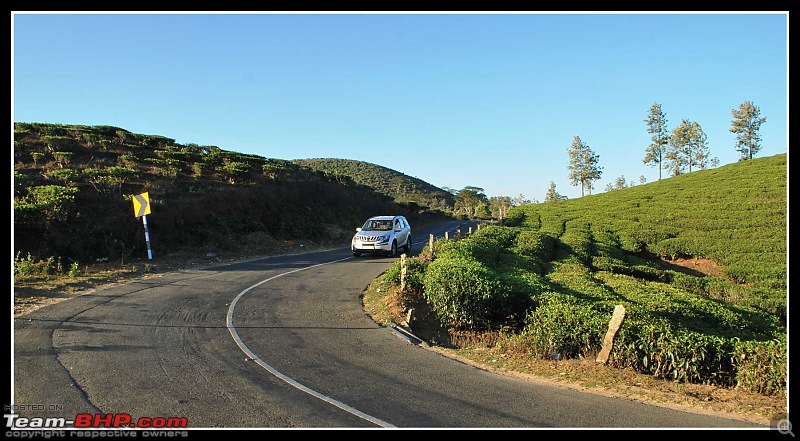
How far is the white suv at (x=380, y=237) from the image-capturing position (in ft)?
64.5

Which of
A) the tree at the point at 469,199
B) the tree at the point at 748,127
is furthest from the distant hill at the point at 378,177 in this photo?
the tree at the point at 748,127

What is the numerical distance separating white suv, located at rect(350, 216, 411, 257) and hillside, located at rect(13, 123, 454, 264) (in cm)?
562

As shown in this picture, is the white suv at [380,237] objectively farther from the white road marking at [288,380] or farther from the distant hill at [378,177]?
the distant hill at [378,177]

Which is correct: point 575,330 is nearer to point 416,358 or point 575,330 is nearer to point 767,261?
point 416,358

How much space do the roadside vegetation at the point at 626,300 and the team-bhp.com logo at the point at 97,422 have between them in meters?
4.58

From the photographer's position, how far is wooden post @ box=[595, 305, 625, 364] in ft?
21.7

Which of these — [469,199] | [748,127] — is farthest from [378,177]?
[748,127]

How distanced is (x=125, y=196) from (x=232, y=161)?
1476 cm

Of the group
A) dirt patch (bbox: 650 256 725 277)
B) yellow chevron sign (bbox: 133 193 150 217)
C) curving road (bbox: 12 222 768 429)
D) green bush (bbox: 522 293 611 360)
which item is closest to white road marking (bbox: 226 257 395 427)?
curving road (bbox: 12 222 768 429)

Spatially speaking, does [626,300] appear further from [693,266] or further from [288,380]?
[693,266]

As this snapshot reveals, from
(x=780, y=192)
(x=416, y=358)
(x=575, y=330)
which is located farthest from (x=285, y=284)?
(x=780, y=192)

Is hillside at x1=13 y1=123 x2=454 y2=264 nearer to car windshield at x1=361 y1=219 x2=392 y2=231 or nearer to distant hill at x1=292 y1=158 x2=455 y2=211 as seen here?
car windshield at x1=361 y1=219 x2=392 y2=231

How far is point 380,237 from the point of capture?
64.7 ft

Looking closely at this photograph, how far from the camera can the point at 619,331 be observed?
6.70 m
